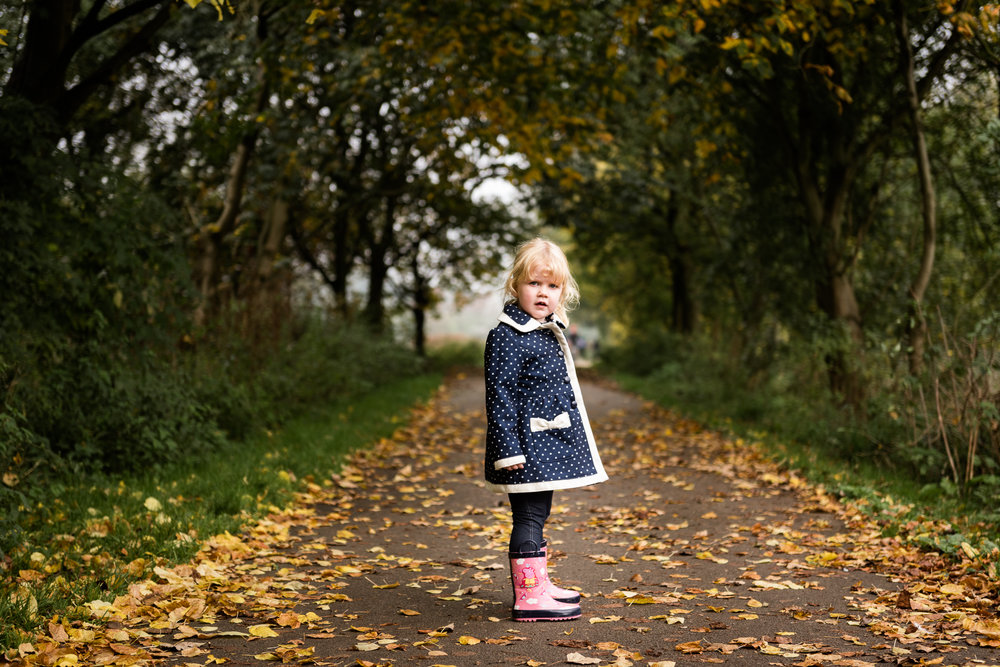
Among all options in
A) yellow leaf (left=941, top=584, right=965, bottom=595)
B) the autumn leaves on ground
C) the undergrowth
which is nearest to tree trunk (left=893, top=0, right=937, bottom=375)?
the undergrowth

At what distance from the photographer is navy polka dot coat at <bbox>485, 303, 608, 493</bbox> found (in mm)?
4477

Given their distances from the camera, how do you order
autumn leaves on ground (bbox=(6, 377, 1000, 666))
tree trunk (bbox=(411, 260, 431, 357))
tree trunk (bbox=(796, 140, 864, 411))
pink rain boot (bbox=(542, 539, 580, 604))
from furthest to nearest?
1. tree trunk (bbox=(411, 260, 431, 357))
2. tree trunk (bbox=(796, 140, 864, 411))
3. pink rain boot (bbox=(542, 539, 580, 604))
4. autumn leaves on ground (bbox=(6, 377, 1000, 666))

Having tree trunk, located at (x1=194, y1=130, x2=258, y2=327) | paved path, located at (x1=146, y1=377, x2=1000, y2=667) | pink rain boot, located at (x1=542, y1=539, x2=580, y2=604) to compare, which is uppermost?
tree trunk, located at (x1=194, y1=130, x2=258, y2=327)

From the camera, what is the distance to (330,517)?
699 cm

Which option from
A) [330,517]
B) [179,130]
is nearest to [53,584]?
[330,517]

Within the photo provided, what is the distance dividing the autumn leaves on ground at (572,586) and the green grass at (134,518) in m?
0.19

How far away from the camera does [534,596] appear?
4.45m

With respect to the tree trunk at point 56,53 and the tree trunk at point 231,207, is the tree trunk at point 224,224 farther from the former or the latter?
the tree trunk at point 56,53

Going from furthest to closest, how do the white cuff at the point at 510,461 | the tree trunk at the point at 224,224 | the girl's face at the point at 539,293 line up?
the tree trunk at the point at 224,224 → the girl's face at the point at 539,293 → the white cuff at the point at 510,461

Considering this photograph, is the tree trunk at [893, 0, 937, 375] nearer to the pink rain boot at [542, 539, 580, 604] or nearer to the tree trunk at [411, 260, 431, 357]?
the pink rain boot at [542, 539, 580, 604]

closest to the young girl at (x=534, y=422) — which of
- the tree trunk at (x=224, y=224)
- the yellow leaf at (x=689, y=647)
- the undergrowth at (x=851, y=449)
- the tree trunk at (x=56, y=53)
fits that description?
the yellow leaf at (x=689, y=647)

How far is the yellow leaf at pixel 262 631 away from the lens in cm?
417

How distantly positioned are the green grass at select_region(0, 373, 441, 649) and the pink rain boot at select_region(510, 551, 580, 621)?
6.76 ft

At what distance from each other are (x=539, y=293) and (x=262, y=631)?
2159mm
